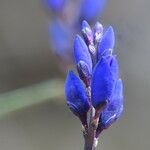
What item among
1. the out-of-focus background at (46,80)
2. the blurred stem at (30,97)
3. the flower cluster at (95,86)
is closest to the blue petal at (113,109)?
the flower cluster at (95,86)

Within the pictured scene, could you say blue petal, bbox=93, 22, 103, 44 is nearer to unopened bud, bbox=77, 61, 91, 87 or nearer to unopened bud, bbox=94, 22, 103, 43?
unopened bud, bbox=94, 22, 103, 43

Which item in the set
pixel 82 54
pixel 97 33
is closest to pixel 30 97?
pixel 97 33

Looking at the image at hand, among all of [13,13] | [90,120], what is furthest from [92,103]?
[13,13]

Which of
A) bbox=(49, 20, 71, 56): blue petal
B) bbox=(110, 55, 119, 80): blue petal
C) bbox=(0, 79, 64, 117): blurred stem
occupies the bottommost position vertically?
bbox=(110, 55, 119, 80): blue petal

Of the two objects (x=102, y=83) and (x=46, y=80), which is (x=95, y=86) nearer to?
(x=102, y=83)

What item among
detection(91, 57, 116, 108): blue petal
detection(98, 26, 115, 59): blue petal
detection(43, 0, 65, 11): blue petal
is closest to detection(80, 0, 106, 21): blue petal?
detection(43, 0, 65, 11): blue petal

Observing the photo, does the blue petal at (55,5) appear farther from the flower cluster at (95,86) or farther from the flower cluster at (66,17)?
the flower cluster at (95,86)

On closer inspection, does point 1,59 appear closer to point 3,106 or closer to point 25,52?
point 25,52
